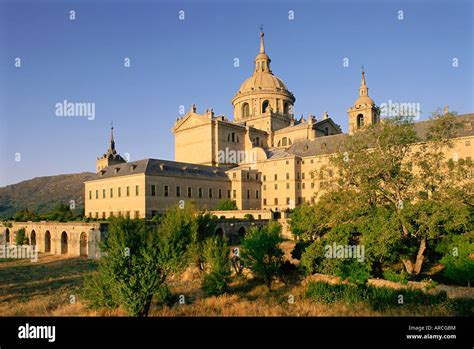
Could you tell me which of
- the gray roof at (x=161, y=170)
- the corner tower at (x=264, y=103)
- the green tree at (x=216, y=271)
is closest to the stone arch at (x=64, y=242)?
the gray roof at (x=161, y=170)

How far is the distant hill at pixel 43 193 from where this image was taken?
424 ft

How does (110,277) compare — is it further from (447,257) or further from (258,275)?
(447,257)

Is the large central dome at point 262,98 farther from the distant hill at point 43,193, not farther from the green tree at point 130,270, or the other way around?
the distant hill at point 43,193

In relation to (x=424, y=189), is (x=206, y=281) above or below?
below

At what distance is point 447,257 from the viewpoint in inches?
815

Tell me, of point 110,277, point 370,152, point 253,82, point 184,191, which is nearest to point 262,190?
point 184,191

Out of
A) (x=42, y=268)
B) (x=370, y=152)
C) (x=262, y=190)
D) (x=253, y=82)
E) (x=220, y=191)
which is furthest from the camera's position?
(x=253, y=82)

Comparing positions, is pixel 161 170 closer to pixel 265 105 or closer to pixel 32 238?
pixel 32 238

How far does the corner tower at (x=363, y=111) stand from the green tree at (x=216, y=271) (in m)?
43.4

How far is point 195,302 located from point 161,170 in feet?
94.3

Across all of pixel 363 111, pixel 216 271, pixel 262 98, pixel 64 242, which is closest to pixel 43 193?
pixel 262 98

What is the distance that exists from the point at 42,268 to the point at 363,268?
2884 cm

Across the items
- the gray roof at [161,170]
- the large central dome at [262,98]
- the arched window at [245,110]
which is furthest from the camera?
the arched window at [245,110]

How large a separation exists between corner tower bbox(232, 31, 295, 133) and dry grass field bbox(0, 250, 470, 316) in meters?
47.2
